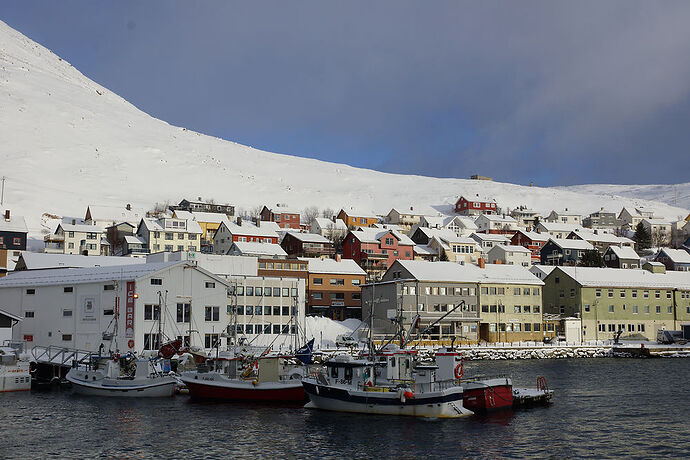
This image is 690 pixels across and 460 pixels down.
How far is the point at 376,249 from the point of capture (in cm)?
13262

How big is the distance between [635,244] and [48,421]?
163142mm

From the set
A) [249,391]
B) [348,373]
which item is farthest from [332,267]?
[348,373]

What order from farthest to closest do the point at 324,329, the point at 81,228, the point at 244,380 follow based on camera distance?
the point at 81,228, the point at 324,329, the point at 244,380

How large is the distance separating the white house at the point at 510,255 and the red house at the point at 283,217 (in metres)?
51.5

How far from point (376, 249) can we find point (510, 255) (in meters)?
28.8

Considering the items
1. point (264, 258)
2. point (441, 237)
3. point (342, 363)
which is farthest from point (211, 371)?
point (441, 237)

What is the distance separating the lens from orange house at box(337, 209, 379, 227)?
177m

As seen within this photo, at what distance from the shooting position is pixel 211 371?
54312 millimetres

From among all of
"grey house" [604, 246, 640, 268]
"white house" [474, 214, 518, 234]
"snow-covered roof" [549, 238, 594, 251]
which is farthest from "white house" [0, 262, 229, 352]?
"white house" [474, 214, 518, 234]

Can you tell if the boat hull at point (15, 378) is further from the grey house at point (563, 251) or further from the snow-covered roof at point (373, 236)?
the grey house at point (563, 251)

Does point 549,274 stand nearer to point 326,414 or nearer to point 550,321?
point 550,321

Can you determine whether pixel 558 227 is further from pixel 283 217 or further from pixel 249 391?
pixel 249 391

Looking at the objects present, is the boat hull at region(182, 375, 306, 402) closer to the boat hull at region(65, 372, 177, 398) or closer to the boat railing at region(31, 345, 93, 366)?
the boat hull at region(65, 372, 177, 398)

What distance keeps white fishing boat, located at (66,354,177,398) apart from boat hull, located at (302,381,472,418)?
1377cm
